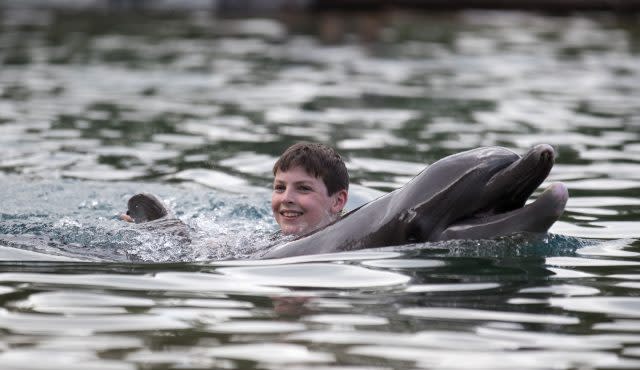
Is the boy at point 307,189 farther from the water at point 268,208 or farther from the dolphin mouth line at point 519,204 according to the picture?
the dolphin mouth line at point 519,204

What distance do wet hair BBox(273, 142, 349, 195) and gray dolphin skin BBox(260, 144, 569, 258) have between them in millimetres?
963

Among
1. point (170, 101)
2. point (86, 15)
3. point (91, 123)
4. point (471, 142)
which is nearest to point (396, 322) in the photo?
point (471, 142)

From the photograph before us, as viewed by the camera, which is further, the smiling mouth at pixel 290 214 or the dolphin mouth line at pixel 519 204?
the smiling mouth at pixel 290 214

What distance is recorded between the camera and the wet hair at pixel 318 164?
7.16m

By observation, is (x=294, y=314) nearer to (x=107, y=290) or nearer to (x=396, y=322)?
(x=396, y=322)

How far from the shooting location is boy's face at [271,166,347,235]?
277 inches

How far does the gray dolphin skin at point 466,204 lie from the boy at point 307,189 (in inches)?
32.6

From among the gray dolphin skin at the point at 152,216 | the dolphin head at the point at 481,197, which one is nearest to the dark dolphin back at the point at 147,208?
the gray dolphin skin at the point at 152,216

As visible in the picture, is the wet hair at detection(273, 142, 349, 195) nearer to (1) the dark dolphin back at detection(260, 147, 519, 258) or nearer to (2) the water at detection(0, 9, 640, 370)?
(2) the water at detection(0, 9, 640, 370)

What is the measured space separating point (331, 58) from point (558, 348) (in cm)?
1578

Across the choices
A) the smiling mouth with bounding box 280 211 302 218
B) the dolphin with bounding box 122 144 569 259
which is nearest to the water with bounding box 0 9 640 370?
the dolphin with bounding box 122 144 569 259

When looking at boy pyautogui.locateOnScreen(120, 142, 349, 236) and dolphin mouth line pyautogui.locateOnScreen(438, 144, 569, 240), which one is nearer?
dolphin mouth line pyautogui.locateOnScreen(438, 144, 569, 240)

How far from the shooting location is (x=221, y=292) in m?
5.56

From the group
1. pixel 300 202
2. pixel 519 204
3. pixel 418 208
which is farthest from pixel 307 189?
pixel 519 204
